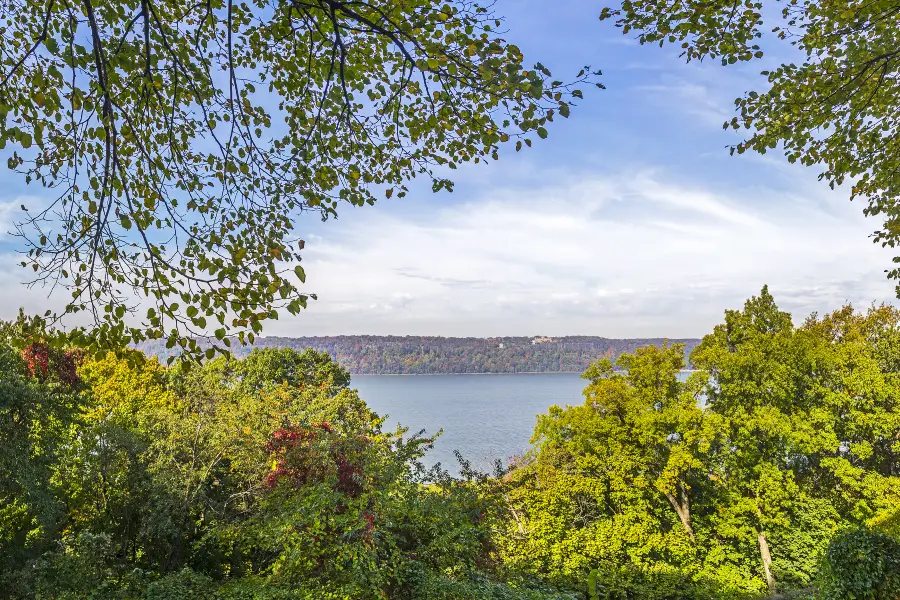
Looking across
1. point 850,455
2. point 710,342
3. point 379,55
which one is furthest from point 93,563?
point 850,455

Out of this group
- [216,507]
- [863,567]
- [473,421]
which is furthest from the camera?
[473,421]

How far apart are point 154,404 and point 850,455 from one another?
76.3ft

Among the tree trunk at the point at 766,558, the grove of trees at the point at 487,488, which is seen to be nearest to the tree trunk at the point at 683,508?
the grove of trees at the point at 487,488

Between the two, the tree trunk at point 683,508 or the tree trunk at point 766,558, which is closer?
Answer: the tree trunk at point 766,558

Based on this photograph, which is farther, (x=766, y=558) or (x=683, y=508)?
(x=683, y=508)

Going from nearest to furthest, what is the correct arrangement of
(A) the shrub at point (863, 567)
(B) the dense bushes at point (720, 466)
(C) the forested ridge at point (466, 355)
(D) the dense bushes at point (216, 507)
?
1. (A) the shrub at point (863, 567)
2. (D) the dense bushes at point (216, 507)
3. (B) the dense bushes at point (720, 466)
4. (C) the forested ridge at point (466, 355)

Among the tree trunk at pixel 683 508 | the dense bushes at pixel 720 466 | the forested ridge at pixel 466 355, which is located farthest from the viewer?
the forested ridge at pixel 466 355

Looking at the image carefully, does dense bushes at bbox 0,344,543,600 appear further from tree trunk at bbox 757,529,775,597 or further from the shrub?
tree trunk at bbox 757,529,775,597

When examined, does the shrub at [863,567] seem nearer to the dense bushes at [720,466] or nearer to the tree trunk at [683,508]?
the dense bushes at [720,466]

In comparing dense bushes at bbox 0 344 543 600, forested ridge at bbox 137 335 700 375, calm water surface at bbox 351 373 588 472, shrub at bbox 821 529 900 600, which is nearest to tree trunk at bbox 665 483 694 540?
calm water surface at bbox 351 373 588 472

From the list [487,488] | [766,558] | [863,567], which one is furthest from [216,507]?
[766,558]

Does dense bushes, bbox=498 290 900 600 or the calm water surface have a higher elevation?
dense bushes, bbox=498 290 900 600

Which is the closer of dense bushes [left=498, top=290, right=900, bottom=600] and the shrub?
the shrub

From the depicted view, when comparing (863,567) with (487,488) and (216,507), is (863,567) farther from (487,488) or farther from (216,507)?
(216,507)
